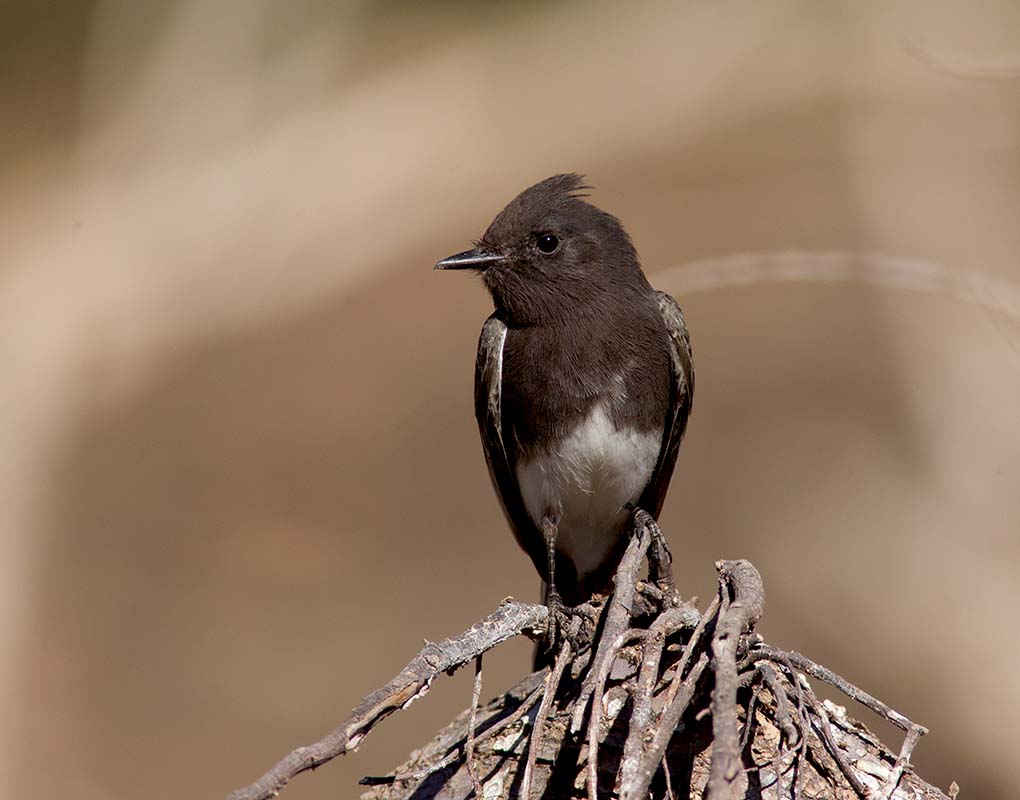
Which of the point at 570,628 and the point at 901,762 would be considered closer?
the point at 901,762

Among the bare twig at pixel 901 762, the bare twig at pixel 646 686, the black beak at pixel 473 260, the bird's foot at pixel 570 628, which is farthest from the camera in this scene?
the black beak at pixel 473 260

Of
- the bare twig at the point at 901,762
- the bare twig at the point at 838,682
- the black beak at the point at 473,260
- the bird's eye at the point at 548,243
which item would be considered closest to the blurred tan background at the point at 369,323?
the bird's eye at the point at 548,243

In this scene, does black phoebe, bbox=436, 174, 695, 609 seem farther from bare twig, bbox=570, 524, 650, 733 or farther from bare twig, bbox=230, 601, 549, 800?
bare twig, bbox=230, 601, 549, 800

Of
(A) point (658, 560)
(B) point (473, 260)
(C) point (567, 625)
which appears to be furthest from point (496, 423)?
(C) point (567, 625)

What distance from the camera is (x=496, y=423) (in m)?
4.30

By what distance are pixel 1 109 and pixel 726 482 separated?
5.86 m

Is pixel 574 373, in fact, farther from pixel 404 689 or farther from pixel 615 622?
pixel 404 689

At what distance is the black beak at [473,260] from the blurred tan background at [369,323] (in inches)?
121

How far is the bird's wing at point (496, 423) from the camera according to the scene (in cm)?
428

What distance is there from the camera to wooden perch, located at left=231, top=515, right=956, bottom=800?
2.16m

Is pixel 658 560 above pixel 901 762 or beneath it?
above

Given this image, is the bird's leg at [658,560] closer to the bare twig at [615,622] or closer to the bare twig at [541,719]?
the bare twig at [615,622]

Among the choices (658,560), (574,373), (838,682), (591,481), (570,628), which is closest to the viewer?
(838,682)

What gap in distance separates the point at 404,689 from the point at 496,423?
86.2 inches
